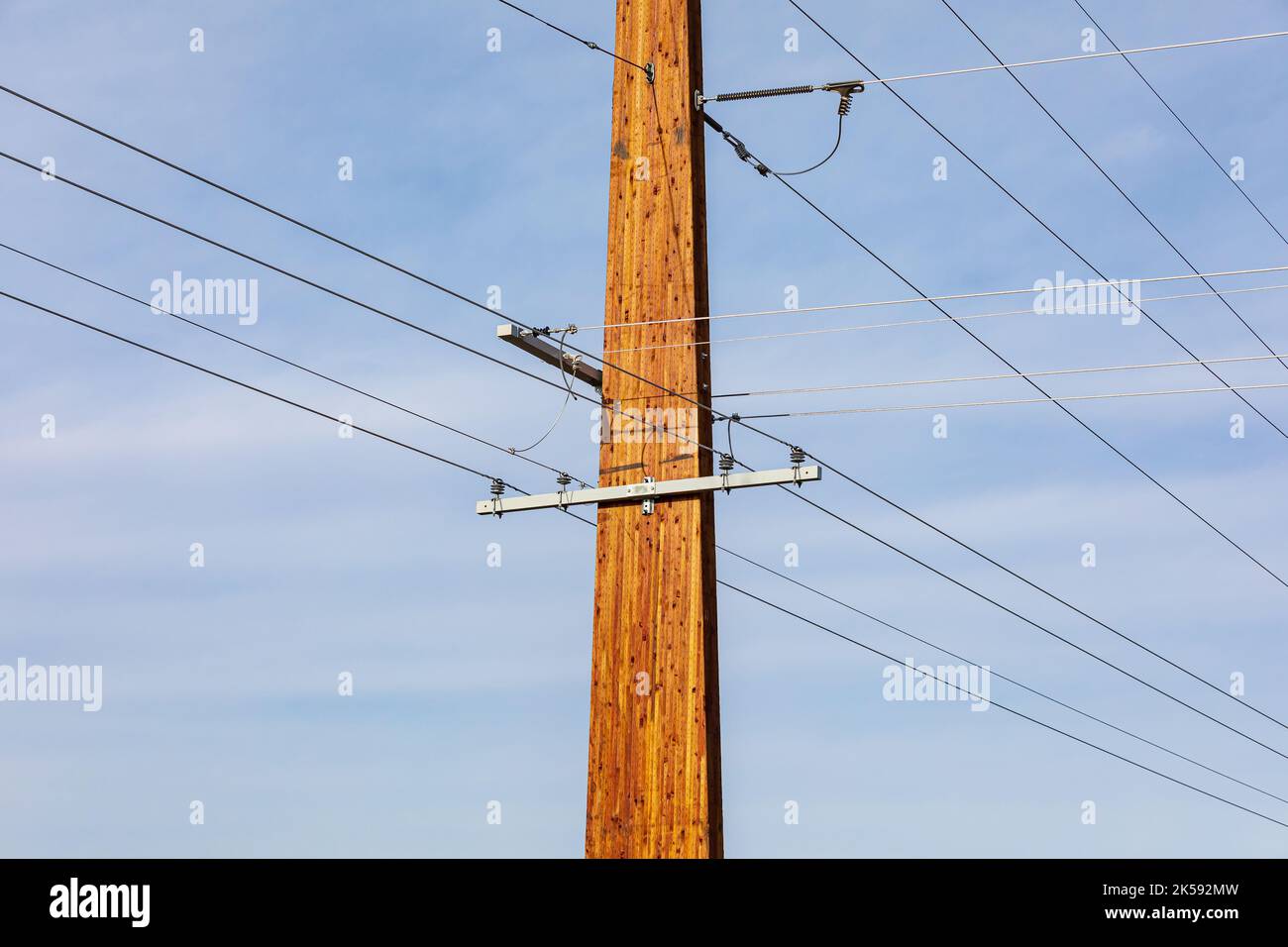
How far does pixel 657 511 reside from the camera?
13.6 m

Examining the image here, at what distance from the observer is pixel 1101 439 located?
1936cm

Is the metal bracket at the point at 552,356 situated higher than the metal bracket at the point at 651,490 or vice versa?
the metal bracket at the point at 552,356

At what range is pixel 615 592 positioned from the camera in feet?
44.8

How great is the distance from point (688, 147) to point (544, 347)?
81.6 inches

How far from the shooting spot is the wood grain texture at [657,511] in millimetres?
12930

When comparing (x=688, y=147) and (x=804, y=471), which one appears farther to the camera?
(x=688, y=147)

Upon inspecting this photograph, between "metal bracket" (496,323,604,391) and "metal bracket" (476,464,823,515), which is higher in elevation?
"metal bracket" (496,323,604,391)

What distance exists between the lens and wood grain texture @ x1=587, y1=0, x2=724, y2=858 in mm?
12930
